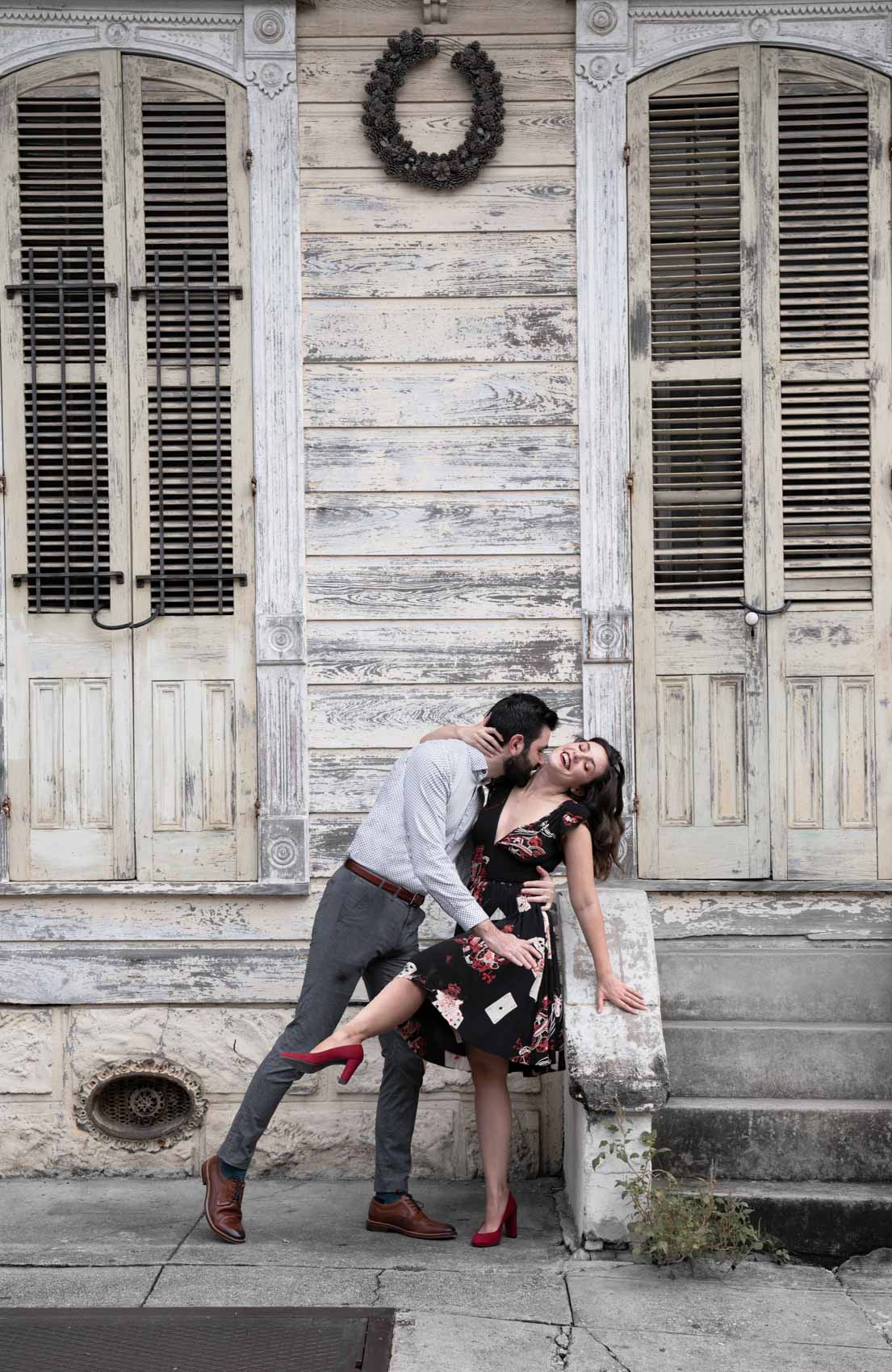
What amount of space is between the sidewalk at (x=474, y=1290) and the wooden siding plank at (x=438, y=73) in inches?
182

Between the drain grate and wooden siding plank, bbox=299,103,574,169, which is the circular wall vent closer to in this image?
the drain grate

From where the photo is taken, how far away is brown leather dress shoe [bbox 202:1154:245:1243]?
15.1ft

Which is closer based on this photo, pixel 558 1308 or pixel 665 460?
pixel 558 1308

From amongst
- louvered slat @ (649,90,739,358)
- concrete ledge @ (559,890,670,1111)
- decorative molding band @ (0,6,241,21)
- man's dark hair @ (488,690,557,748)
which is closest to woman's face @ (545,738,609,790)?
man's dark hair @ (488,690,557,748)

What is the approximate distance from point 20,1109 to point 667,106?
5.15 meters

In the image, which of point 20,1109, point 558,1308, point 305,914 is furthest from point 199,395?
point 558,1308

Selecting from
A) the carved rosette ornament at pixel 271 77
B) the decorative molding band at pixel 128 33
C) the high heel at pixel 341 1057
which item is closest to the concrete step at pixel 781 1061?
the high heel at pixel 341 1057

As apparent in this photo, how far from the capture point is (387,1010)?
4430mm

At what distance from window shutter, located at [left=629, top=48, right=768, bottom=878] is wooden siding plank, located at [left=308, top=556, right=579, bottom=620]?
1.24 ft

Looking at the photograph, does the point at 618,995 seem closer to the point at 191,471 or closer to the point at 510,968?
the point at 510,968

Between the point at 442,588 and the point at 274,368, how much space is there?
1.19 m

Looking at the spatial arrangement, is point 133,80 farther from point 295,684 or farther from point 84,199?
point 295,684

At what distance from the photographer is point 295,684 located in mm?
5629

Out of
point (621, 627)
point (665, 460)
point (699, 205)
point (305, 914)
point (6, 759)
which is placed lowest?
point (305, 914)
